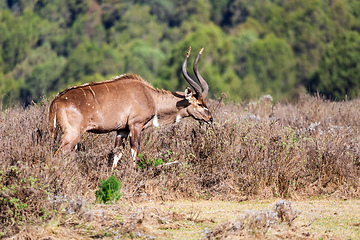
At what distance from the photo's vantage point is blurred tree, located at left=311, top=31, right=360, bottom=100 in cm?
4641

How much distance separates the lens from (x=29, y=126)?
8.89 meters

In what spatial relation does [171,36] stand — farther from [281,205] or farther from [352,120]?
[281,205]

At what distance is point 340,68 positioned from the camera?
4838 cm

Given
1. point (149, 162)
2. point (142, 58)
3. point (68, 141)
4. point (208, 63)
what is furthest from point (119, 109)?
point (142, 58)

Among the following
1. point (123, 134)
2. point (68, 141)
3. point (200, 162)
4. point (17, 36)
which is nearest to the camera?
point (68, 141)

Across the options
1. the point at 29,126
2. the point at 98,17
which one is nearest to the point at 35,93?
the point at 98,17

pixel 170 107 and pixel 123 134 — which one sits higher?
pixel 170 107

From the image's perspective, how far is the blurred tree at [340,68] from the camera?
46406 millimetres

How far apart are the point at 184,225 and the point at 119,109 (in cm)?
269

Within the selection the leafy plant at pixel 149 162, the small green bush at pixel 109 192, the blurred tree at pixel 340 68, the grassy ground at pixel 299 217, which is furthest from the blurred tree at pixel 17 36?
the small green bush at pixel 109 192

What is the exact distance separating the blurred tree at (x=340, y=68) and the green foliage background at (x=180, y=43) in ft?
0.30

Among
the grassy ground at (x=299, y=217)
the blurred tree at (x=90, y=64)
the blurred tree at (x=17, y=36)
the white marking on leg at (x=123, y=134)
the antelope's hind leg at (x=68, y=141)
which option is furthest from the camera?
the blurred tree at (x=17, y=36)

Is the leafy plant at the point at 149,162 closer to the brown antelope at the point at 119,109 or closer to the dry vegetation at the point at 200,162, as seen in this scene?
the dry vegetation at the point at 200,162

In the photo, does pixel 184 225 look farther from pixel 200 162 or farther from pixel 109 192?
pixel 200 162
